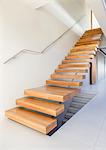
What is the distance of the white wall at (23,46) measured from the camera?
7.46 feet

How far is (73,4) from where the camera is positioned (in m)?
4.68

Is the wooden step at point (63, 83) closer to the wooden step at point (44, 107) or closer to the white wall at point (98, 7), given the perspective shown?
the wooden step at point (44, 107)

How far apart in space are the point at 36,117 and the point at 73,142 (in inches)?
28.2

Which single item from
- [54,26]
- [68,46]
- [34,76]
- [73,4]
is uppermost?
[73,4]

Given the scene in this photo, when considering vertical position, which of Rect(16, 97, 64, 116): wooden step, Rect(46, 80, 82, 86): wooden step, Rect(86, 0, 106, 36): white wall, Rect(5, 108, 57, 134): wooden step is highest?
Rect(86, 0, 106, 36): white wall

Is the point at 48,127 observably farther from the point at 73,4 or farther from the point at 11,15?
the point at 73,4

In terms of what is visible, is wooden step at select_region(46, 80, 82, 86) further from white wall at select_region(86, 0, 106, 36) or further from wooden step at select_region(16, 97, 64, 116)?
white wall at select_region(86, 0, 106, 36)

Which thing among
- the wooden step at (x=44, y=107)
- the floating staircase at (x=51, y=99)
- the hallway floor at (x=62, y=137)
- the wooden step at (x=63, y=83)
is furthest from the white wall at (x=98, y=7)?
the hallway floor at (x=62, y=137)

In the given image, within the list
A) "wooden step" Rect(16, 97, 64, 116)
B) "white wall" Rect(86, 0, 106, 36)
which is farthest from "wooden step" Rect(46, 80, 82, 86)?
"white wall" Rect(86, 0, 106, 36)

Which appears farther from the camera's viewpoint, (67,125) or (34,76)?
(34,76)

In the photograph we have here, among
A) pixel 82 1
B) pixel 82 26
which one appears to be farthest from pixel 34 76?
pixel 82 1

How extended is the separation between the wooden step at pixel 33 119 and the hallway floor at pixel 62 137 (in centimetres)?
7

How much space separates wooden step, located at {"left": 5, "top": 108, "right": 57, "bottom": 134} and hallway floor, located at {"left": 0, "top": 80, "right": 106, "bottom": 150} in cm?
7

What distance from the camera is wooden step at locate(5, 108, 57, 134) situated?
1768 millimetres
